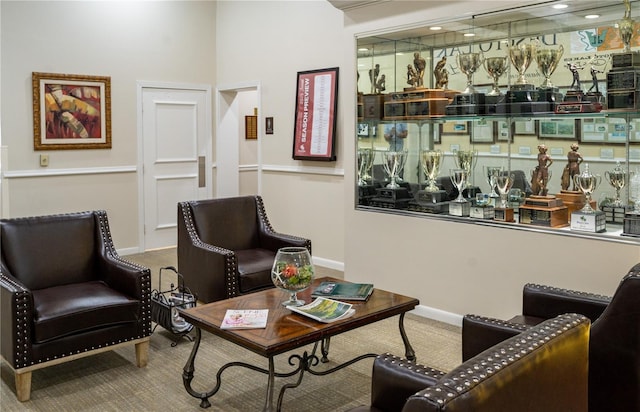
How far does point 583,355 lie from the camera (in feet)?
5.82

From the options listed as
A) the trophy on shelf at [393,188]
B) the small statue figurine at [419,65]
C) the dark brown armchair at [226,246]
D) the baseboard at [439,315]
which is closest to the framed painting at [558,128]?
the small statue figurine at [419,65]

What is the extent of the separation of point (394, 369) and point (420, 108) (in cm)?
284

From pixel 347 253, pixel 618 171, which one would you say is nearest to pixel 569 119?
pixel 618 171

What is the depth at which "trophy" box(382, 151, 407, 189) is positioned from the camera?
4.73 m

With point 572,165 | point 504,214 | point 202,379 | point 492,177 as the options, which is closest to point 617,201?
point 572,165

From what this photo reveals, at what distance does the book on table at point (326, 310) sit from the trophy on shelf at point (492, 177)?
1663 millimetres

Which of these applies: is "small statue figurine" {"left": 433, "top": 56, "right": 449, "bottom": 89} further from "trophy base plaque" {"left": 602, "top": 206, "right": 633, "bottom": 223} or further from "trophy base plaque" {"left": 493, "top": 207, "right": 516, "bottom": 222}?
"trophy base plaque" {"left": 602, "top": 206, "right": 633, "bottom": 223}

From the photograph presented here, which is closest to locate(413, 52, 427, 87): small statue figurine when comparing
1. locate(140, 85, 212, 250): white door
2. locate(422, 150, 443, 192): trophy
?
locate(422, 150, 443, 192): trophy

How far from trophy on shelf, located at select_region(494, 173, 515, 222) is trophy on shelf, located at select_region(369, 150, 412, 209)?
0.73m

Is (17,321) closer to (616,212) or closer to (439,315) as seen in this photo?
(439,315)

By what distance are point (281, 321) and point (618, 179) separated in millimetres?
2308

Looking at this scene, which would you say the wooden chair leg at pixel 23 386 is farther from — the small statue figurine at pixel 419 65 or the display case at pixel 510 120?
the small statue figurine at pixel 419 65

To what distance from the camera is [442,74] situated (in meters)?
4.50

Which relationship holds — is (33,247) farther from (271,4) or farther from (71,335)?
(271,4)
